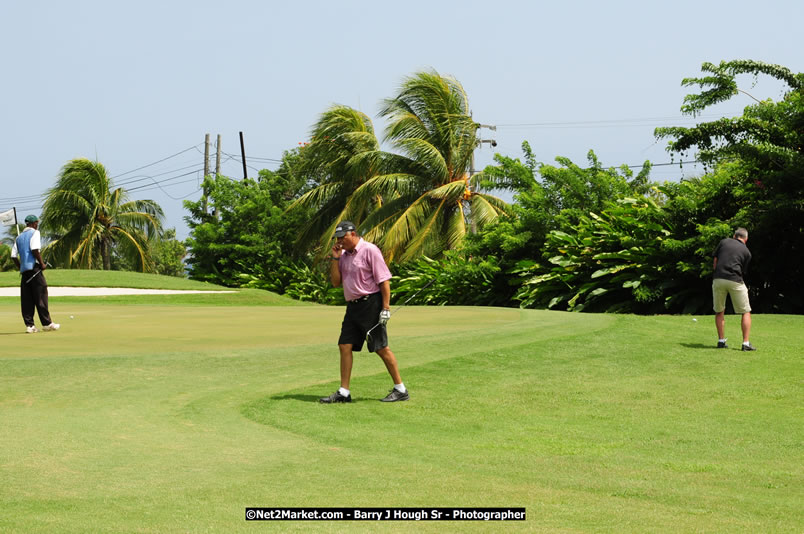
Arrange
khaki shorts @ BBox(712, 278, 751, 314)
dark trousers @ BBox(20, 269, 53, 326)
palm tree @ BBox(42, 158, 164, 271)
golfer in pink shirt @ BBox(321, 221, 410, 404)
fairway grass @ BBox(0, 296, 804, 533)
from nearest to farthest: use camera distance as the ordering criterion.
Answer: fairway grass @ BBox(0, 296, 804, 533) → golfer in pink shirt @ BBox(321, 221, 410, 404) → khaki shorts @ BBox(712, 278, 751, 314) → dark trousers @ BBox(20, 269, 53, 326) → palm tree @ BBox(42, 158, 164, 271)

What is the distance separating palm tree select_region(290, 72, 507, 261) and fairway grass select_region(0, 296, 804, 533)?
19.5 m

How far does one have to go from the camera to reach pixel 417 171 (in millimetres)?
36375

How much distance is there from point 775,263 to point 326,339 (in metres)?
11.2

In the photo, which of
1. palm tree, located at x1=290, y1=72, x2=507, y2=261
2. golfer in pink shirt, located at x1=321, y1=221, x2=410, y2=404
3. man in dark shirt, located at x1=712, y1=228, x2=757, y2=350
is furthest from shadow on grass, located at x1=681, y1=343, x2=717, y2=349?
palm tree, located at x1=290, y1=72, x2=507, y2=261

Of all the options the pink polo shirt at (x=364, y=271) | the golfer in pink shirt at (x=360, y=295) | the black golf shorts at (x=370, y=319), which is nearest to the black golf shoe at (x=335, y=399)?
the golfer in pink shirt at (x=360, y=295)

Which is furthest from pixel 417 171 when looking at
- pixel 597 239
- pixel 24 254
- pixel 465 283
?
pixel 24 254

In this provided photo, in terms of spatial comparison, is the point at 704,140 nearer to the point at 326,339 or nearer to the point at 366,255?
the point at 326,339

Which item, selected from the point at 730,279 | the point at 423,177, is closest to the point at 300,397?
the point at 730,279

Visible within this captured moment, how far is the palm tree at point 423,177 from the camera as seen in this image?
34438 mm

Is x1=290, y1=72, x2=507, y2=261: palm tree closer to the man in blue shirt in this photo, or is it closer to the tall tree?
the tall tree

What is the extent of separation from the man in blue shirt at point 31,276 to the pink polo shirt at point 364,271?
26.2ft

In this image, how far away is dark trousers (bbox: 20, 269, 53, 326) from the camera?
1491 cm

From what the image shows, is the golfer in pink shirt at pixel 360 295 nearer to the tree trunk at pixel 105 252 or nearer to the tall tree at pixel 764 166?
the tall tree at pixel 764 166

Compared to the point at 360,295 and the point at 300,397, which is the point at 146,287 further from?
the point at 360,295
